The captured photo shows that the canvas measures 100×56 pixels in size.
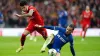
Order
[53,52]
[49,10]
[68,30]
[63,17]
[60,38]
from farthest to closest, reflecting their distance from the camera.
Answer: [49,10]
[63,17]
[60,38]
[68,30]
[53,52]

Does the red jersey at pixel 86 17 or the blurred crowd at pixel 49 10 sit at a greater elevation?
the red jersey at pixel 86 17

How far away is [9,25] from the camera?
34.5 meters

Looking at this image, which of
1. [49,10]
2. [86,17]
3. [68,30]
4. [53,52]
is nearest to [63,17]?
[86,17]

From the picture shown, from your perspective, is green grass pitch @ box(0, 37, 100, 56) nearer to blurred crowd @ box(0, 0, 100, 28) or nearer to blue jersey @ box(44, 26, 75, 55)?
blue jersey @ box(44, 26, 75, 55)

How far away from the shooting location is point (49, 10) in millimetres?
35156

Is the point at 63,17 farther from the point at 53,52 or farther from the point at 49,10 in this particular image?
the point at 53,52

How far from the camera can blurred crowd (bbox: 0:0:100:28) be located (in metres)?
34.5

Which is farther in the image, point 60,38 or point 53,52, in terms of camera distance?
point 60,38

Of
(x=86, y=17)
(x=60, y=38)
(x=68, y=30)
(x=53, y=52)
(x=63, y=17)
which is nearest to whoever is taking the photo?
(x=53, y=52)

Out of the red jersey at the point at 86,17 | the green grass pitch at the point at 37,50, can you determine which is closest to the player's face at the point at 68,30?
the green grass pitch at the point at 37,50

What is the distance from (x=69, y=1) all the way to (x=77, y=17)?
169cm

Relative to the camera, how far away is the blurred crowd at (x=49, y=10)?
3447 cm

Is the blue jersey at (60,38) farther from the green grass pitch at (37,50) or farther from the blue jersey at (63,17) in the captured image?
the blue jersey at (63,17)

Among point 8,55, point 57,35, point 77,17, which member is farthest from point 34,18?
point 77,17
